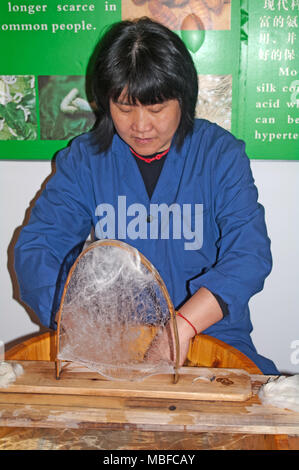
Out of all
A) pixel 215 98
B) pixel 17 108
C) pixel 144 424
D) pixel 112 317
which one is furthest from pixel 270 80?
pixel 144 424

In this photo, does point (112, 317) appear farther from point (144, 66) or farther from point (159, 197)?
point (144, 66)

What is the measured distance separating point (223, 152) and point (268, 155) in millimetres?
404

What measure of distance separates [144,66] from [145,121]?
0.11 m

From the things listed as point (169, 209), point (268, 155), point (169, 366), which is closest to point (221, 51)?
point (268, 155)

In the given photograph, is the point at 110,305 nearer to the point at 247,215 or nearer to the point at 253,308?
the point at 247,215

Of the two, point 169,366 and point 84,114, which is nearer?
point 169,366

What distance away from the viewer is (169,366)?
798mm

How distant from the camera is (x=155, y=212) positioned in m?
1.11

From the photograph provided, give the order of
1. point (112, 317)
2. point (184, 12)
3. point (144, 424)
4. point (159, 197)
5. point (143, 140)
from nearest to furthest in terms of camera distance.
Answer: point (144, 424) < point (112, 317) < point (143, 140) < point (159, 197) < point (184, 12)

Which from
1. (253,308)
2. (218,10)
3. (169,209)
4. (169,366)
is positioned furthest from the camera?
(253,308)

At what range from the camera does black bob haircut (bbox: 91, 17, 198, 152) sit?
0.87 m

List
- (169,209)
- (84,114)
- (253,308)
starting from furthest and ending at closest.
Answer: (253,308) → (84,114) → (169,209)

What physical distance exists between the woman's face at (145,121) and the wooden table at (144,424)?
55 cm

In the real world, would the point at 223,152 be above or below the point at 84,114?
below
